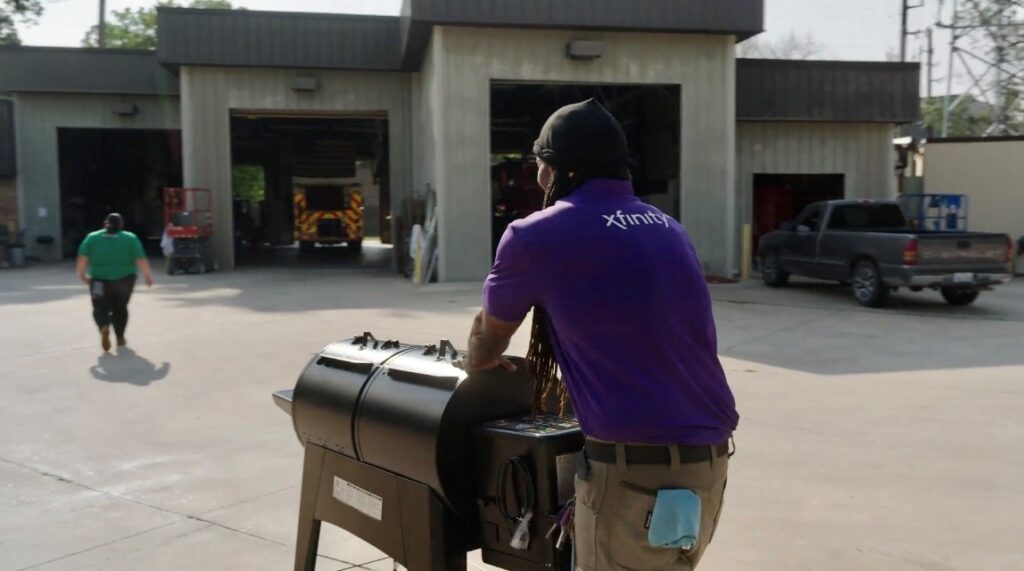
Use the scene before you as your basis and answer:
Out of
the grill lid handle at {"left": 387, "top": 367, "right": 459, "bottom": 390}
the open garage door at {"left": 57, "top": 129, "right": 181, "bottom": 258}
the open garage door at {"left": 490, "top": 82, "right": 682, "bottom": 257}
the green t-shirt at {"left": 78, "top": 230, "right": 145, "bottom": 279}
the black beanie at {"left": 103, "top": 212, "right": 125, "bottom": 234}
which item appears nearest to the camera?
the grill lid handle at {"left": 387, "top": 367, "right": 459, "bottom": 390}

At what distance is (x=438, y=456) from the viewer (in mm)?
3129

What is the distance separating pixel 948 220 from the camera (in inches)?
905

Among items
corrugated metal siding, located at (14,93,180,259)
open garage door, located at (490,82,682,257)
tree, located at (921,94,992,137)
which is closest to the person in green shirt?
open garage door, located at (490,82,682,257)

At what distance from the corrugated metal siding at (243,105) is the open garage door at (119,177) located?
30.2ft

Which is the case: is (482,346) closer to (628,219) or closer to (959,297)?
(628,219)

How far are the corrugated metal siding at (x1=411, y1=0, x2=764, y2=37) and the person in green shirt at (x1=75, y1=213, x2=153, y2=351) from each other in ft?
27.9

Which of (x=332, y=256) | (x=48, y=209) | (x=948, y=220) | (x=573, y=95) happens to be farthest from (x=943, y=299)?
(x=48, y=209)

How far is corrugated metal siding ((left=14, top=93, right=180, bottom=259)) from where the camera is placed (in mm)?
27625

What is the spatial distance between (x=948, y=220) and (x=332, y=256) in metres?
19.2

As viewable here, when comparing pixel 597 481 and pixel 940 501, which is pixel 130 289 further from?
pixel 597 481

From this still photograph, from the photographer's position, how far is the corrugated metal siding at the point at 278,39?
22422 millimetres

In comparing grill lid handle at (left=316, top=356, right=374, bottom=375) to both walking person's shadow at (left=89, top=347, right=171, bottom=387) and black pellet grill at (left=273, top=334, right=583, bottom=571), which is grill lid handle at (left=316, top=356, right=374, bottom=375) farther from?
walking person's shadow at (left=89, top=347, right=171, bottom=387)

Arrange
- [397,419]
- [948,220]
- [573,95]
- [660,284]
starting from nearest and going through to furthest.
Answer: [660,284], [397,419], [948,220], [573,95]

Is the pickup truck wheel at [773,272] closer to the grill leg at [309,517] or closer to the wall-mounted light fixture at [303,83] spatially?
the wall-mounted light fixture at [303,83]
